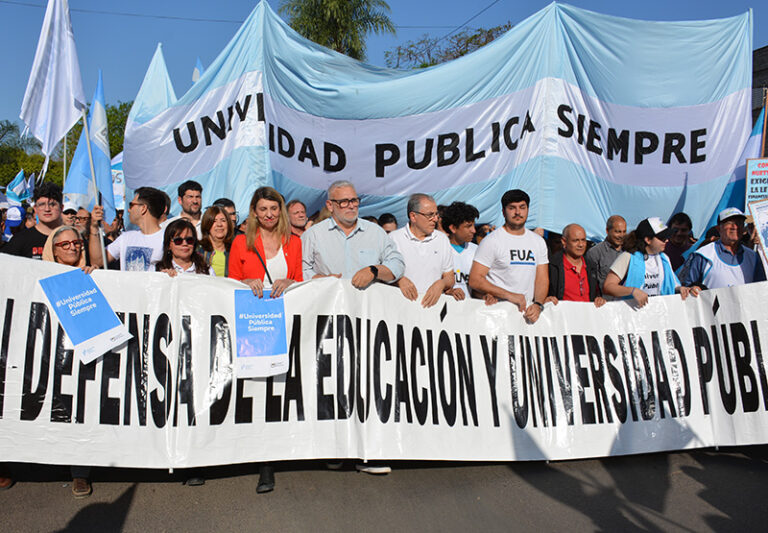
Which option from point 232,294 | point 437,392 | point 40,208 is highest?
point 40,208

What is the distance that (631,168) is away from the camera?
264 inches

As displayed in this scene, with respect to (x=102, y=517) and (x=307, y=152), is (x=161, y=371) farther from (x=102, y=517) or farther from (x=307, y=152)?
(x=307, y=152)

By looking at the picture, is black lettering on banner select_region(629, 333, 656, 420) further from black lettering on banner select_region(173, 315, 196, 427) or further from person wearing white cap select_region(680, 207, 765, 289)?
black lettering on banner select_region(173, 315, 196, 427)

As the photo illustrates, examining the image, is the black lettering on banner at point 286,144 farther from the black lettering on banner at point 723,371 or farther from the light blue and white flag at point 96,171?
the black lettering on banner at point 723,371

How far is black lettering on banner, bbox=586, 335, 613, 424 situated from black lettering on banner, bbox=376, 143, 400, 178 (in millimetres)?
2793

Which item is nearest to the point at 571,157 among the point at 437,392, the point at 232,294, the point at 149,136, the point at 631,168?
the point at 631,168

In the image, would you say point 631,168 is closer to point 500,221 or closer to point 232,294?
point 500,221

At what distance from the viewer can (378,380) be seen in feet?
14.2

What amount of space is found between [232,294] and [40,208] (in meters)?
2.44

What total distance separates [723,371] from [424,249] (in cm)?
250

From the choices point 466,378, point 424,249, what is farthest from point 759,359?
point 424,249

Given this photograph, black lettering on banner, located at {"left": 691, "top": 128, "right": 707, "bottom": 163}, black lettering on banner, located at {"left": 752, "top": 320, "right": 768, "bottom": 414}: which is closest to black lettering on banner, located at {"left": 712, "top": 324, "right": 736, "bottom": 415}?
black lettering on banner, located at {"left": 752, "top": 320, "right": 768, "bottom": 414}

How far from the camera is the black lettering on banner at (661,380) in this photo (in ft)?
16.0

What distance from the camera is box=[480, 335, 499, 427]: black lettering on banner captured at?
4.54m
